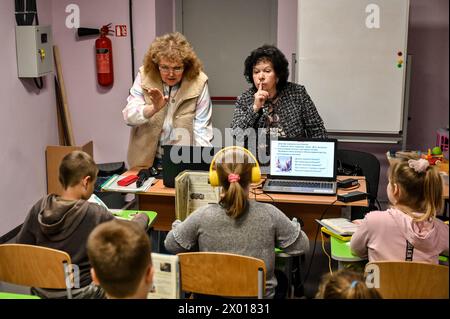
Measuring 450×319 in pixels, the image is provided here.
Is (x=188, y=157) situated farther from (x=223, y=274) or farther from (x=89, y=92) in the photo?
(x=89, y=92)

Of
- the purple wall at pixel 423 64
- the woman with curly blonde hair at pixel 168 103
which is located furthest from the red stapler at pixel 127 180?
the purple wall at pixel 423 64

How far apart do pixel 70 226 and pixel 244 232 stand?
28.3 inches

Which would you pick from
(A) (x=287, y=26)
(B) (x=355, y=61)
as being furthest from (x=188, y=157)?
(A) (x=287, y=26)

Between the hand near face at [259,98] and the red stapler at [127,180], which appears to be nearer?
the red stapler at [127,180]

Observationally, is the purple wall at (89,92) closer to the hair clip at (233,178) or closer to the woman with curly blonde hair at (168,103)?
the woman with curly blonde hair at (168,103)

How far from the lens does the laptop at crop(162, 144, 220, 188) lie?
10.2 feet

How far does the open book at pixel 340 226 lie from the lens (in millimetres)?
2678

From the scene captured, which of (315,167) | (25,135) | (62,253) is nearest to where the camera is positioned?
(62,253)

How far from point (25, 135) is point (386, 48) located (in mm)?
2932

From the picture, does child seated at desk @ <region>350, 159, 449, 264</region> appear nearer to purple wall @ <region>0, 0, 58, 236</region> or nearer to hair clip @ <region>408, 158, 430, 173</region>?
hair clip @ <region>408, 158, 430, 173</region>

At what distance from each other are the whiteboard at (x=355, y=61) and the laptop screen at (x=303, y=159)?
4.21ft

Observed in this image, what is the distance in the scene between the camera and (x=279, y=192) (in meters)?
3.18
